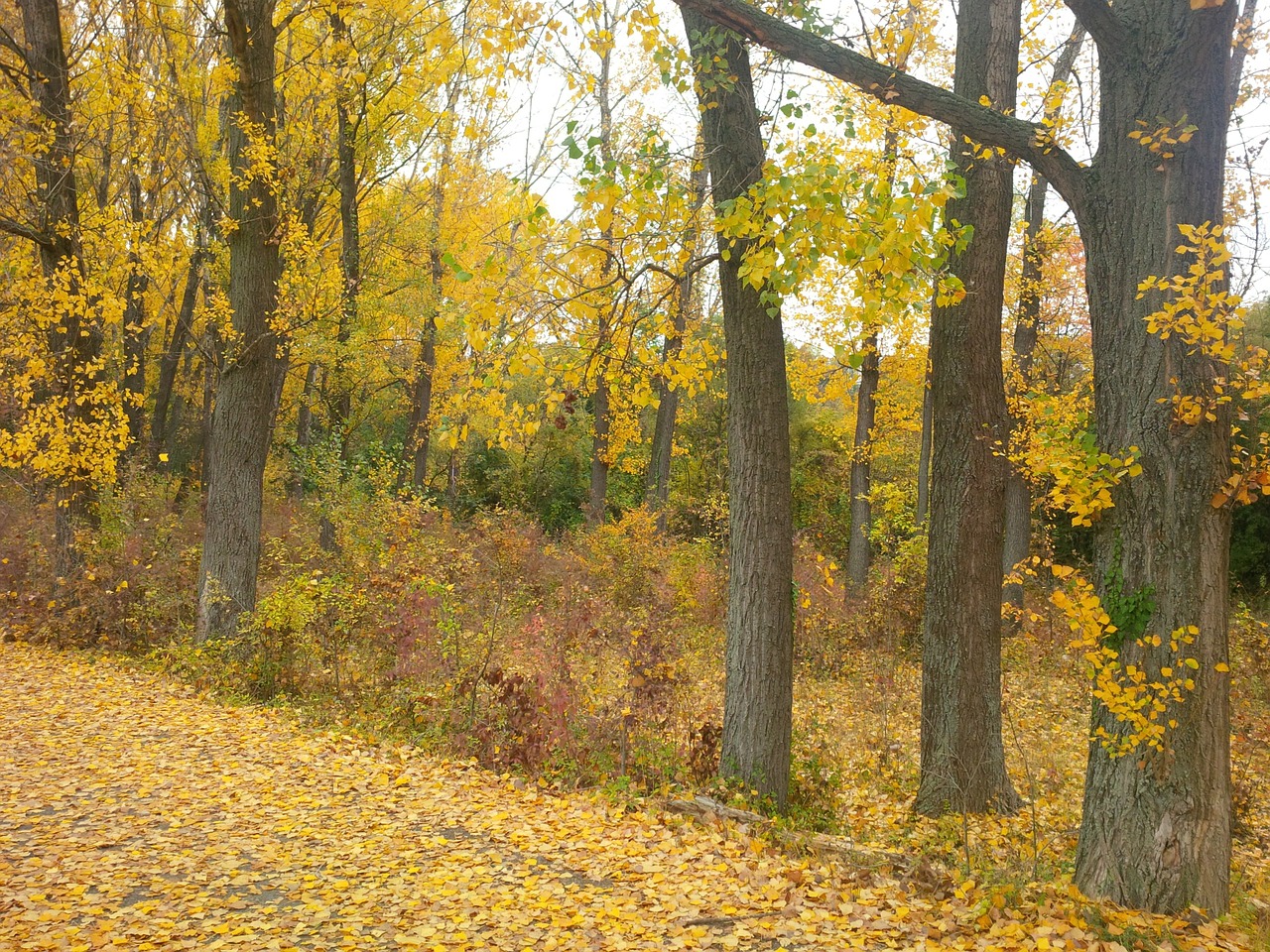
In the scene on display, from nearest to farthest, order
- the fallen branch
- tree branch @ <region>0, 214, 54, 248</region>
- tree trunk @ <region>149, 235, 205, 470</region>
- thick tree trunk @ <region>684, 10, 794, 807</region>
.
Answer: the fallen branch
thick tree trunk @ <region>684, 10, 794, 807</region>
tree branch @ <region>0, 214, 54, 248</region>
tree trunk @ <region>149, 235, 205, 470</region>

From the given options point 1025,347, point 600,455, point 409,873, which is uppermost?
point 1025,347

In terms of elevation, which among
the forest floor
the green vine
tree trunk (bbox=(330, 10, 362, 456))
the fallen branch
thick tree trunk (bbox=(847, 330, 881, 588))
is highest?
tree trunk (bbox=(330, 10, 362, 456))

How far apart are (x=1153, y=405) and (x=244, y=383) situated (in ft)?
28.6

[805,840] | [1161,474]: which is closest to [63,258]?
[805,840]

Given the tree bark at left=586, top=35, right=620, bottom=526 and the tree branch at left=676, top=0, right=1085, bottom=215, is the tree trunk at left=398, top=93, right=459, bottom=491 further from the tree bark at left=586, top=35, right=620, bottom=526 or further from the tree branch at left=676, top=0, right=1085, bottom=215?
the tree branch at left=676, top=0, right=1085, bottom=215

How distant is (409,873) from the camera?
179 inches

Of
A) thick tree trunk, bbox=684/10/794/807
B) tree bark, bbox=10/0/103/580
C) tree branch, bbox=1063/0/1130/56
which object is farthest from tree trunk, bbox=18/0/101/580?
tree branch, bbox=1063/0/1130/56

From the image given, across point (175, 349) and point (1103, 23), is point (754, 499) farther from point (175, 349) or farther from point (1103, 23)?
point (175, 349)

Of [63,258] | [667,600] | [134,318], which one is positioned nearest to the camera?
[63,258]

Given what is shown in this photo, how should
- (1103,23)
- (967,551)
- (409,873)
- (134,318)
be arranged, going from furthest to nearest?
(134,318) < (967,551) < (409,873) < (1103,23)

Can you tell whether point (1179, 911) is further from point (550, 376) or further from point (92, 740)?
point (92, 740)

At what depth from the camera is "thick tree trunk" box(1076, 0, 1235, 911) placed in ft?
12.2

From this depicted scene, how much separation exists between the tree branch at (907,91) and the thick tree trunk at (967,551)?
170 centimetres

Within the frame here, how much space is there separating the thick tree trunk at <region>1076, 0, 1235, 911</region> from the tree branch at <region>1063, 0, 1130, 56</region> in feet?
0.10
